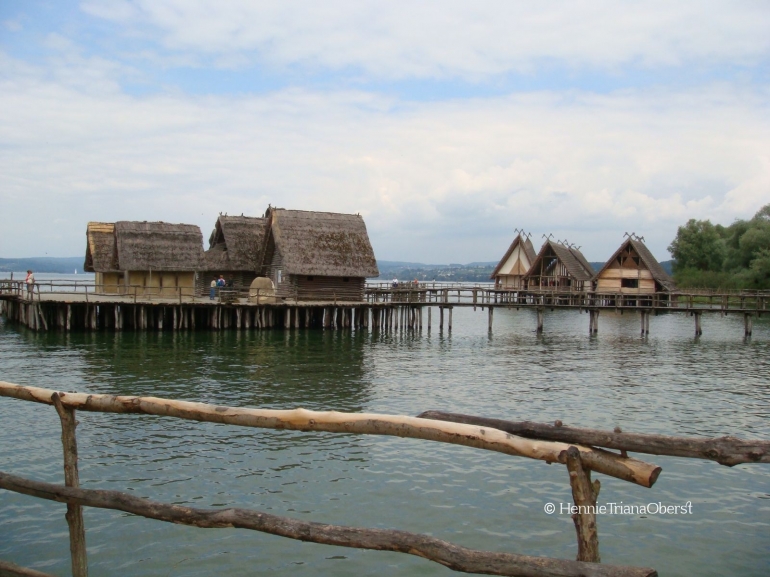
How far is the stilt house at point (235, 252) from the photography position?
45.1 meters

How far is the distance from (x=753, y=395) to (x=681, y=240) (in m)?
64.4

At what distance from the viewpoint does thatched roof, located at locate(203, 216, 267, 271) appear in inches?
1772

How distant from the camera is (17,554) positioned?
28.4 feet

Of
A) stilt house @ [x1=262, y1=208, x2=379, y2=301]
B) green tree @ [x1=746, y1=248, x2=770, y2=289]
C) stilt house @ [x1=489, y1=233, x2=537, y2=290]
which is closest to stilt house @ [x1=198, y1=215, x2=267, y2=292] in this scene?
stilt house @ [x1=262, y1=208, x2=379, y2=301]

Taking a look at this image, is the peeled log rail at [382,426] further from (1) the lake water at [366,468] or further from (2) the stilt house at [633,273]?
(2) the stilt house at [633,273]

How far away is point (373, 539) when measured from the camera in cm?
496

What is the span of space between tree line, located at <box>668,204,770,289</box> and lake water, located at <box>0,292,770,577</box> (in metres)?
35.1

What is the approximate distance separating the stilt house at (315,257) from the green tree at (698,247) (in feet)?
156

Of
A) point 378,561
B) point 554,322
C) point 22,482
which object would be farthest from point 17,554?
point 554,322

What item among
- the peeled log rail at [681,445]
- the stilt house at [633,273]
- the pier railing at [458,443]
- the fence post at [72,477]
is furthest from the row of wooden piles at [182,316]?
the peeled log rail at [681,445]

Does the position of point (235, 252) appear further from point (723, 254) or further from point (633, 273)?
point (723, 254)

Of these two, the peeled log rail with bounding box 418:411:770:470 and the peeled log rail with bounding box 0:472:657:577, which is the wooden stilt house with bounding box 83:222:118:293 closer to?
the peeled log rail with bounding box 0:472:657:577

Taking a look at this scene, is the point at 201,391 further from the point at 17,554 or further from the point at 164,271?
the point at 164,271

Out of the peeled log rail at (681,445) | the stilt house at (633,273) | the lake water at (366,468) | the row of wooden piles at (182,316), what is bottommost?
the lake water at (366,468)
